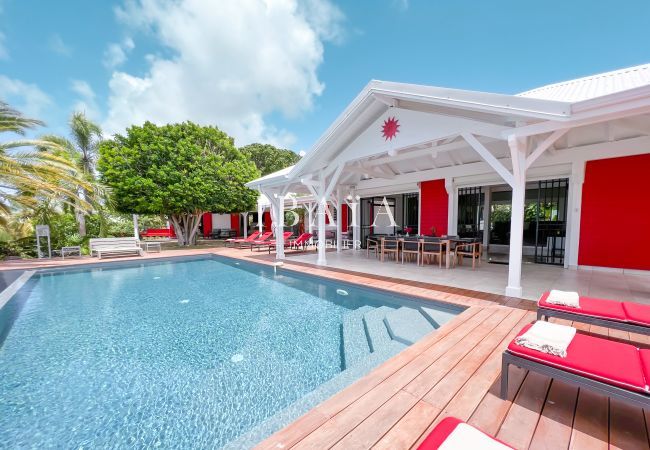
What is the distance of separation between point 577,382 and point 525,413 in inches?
16.7

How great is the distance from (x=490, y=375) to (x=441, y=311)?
2164 millimetres

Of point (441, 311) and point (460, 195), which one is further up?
point (460, 195)

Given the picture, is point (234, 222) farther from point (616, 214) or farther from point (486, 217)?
point (616, 214)

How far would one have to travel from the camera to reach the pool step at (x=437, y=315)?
394 centimetres

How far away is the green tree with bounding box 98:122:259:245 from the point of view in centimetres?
1210

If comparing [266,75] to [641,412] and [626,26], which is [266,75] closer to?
[626,26]

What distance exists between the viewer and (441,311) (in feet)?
14.6

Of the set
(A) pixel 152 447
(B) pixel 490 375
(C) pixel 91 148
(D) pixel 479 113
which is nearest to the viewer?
(A) pixel 152 447

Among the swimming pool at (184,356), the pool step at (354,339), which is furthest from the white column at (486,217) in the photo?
the pool step at (354,339)

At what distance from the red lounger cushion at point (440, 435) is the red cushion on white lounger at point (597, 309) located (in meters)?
2.46

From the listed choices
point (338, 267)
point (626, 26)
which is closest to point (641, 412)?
point (338, 267)

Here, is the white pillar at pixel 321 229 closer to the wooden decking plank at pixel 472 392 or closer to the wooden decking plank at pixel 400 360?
the wooden decking plank at pixel 400 360

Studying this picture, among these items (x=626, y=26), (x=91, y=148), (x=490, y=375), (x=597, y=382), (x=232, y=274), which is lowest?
(x=232, y=274)

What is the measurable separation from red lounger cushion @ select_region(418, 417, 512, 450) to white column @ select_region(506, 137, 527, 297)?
4.07m
